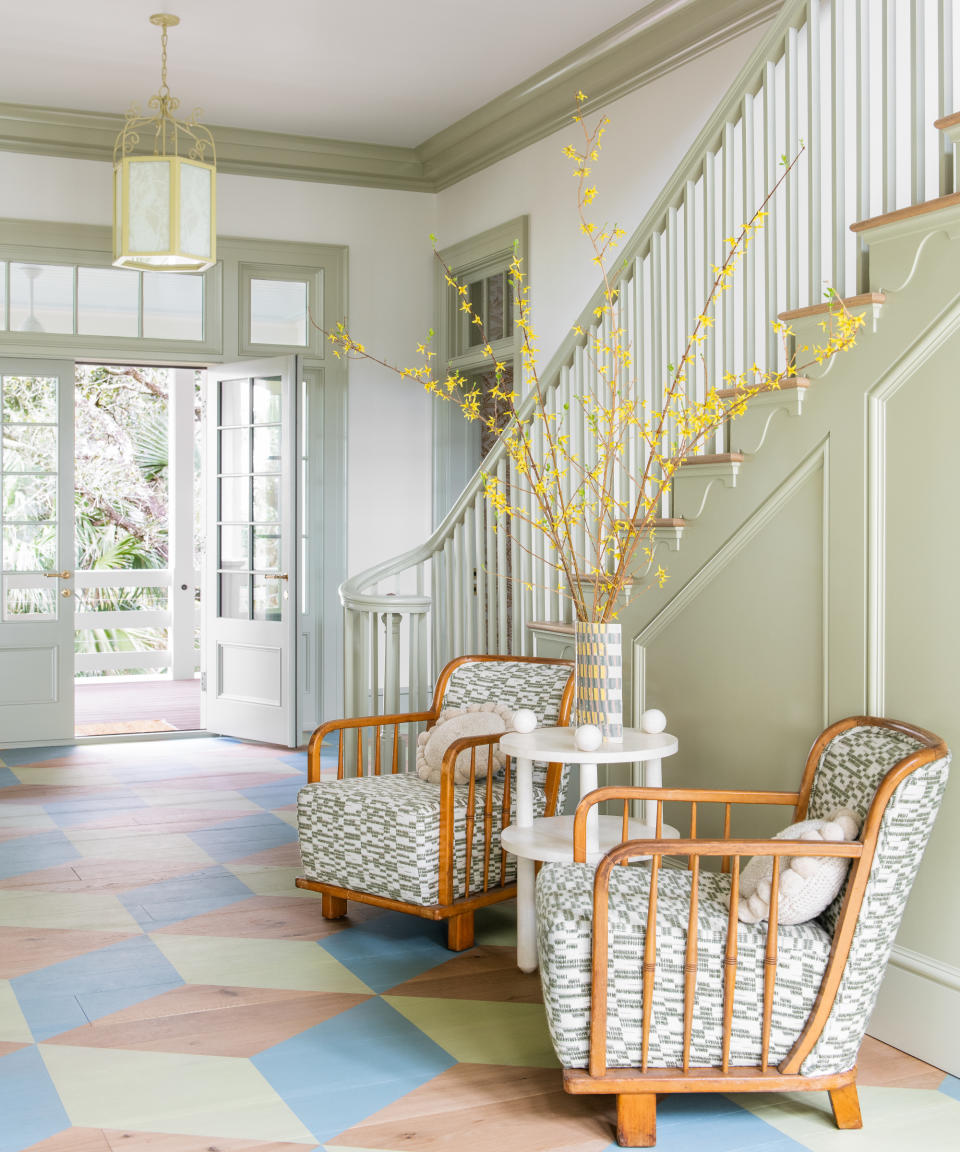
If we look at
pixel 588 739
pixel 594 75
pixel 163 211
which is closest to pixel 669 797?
pixel 588 739

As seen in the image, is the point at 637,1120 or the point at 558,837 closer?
the point at 637,1120

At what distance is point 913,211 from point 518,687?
198 cm

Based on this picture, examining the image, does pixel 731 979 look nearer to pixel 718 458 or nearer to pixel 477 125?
pixel 718 458

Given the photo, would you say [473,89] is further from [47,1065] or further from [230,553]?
[47,1065]

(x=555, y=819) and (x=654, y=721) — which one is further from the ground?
(x=654, y=721)

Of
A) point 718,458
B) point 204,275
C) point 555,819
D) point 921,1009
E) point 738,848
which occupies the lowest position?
point 921,1009

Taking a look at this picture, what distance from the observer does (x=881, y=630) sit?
118 inches

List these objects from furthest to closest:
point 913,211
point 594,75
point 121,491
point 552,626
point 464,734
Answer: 1. point 121,491
2. point 594,75
3. point 552,626
4. point 464,734
5. point 913,211

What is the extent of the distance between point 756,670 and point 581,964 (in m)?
1.22

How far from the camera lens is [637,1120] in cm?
252

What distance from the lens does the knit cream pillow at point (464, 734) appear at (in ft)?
12.6

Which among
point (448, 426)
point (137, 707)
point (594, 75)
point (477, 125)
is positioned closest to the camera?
point (594, 75)

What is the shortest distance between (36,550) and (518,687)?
4.06m

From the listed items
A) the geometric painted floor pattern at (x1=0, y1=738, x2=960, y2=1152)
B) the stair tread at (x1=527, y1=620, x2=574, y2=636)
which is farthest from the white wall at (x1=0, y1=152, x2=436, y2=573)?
the geometric painted floor pattern at (x1=0, y1=738, x2=960, y2=1152)
